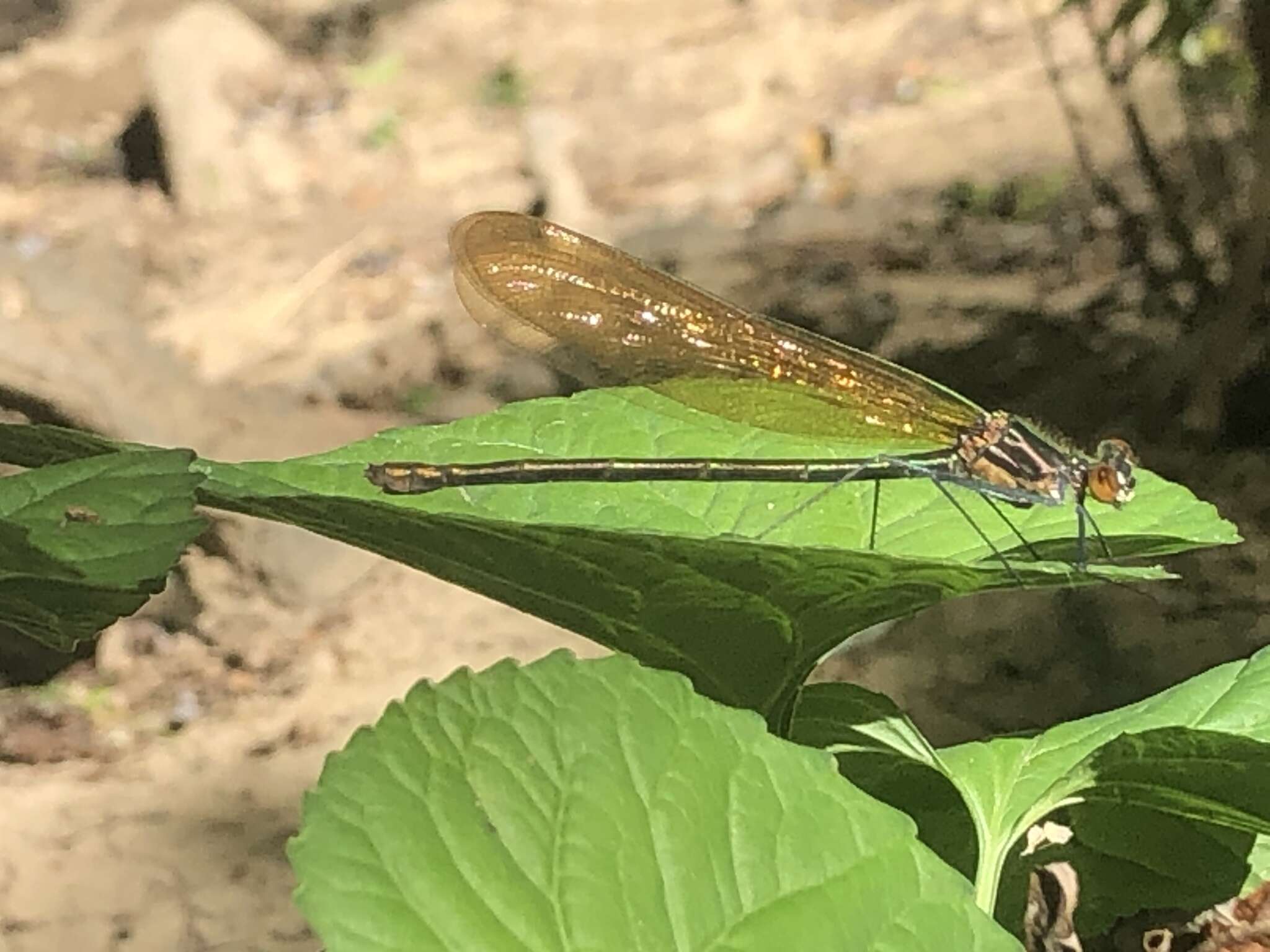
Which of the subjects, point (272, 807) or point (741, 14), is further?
point (741, 14)

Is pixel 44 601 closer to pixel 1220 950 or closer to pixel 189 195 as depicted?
pixel 1220 950

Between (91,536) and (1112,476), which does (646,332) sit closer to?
(1112,476)

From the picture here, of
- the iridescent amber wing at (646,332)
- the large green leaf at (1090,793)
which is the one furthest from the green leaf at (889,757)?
the iridescent amber wing at (646,332)

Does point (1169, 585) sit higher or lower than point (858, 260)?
Result: lower

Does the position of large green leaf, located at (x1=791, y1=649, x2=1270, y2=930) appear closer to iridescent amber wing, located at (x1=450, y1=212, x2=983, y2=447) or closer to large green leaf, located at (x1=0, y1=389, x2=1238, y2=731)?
large green leaf, located at (x1=0, y1=389, x2=1238, y2=731)

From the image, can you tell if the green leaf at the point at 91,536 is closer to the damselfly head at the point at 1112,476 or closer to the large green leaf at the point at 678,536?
the large green leaf at the point at 678,536

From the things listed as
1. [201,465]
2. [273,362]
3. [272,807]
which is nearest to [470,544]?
[201,465]
